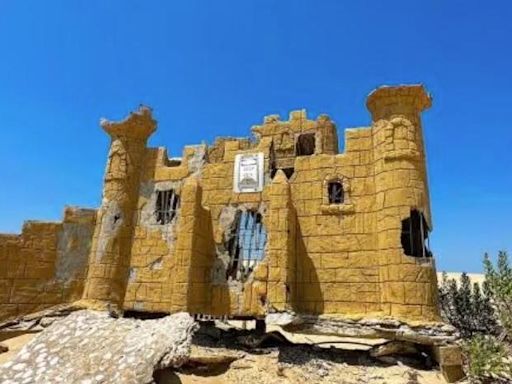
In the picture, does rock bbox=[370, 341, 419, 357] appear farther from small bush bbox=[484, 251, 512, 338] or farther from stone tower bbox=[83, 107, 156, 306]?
stone tower bbox=[83, 107, 156, 306]

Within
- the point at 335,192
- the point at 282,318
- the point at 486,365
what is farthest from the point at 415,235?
the point at 282,318

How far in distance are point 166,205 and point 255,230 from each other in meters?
4.27

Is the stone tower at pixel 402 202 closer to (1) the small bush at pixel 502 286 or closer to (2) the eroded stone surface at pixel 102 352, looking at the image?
(1) the small bush at pixel 502 286

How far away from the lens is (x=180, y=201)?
57.5ft

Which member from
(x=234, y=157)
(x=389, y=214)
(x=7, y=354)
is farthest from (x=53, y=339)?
(x=234, y=157)

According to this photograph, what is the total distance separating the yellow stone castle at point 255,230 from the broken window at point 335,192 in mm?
53

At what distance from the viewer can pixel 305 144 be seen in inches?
725

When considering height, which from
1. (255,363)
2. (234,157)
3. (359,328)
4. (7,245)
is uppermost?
(234,157)

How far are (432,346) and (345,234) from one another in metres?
4.46

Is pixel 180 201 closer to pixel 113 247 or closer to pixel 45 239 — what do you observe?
pixel 113 247

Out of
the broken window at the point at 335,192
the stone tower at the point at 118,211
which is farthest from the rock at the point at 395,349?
the stone tower at the point at 118,211

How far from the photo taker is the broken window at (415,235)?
14.0m

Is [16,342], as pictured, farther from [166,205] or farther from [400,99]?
[400,99]

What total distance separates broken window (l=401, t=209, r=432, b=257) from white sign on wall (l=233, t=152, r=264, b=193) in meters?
5.64
